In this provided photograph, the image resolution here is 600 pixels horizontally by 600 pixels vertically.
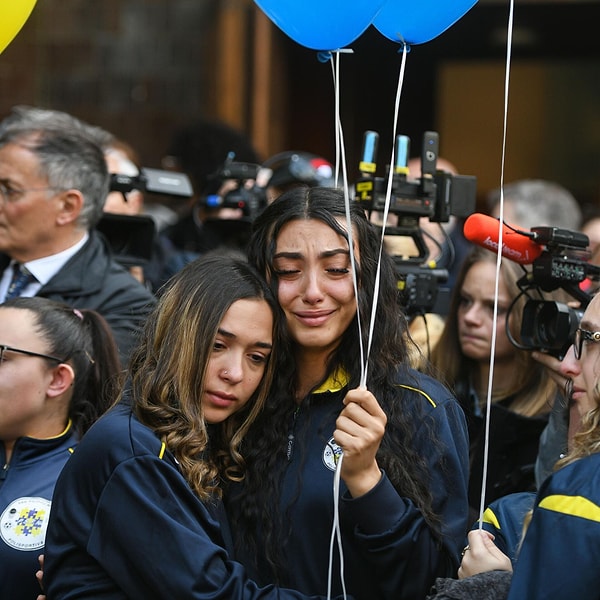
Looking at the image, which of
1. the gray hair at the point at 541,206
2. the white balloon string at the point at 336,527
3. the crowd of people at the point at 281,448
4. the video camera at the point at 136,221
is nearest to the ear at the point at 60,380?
the crowd of people at the point at 281,448

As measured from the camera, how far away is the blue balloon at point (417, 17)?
2781 millimetres

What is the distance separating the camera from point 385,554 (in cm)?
259

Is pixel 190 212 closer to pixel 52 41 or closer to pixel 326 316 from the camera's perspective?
pixel 52 41

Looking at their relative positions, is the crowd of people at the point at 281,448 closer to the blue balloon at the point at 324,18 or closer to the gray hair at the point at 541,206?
the blue balloon at the point at 324,18

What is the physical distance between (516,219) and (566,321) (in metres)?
2.42

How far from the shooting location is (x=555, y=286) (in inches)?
134

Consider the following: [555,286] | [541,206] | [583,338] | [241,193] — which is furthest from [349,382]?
[541,206]

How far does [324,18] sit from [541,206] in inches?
133

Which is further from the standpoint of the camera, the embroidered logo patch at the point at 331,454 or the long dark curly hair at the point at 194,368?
the embroidered logo patch at the point at 331,454

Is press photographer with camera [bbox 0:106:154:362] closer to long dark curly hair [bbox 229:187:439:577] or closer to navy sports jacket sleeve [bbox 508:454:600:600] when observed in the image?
long dark curly hair [bbox 229:187:439:577]

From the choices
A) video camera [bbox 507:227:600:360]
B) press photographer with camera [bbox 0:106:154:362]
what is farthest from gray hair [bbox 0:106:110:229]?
video camera [bbox 507:227:600:360]

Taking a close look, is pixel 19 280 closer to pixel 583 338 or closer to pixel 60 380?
pixel 60 380

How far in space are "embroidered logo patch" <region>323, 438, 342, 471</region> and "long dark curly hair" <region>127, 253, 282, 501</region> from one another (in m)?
0.20

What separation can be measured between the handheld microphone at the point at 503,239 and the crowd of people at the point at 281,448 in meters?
0.32
